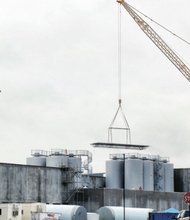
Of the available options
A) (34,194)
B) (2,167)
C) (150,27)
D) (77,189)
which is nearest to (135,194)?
(77,189)

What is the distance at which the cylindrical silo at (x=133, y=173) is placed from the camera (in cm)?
11300

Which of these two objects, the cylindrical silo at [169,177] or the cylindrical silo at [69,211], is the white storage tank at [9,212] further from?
the cylindrical silo at [169,177]

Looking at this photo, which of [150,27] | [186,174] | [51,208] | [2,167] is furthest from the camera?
[186,174]

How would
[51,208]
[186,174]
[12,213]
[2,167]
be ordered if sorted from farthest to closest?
1. [186,174]
2. [2,167]
3. [51,208]
4. [12,213]

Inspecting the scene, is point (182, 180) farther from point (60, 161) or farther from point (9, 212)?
point (9, 212)

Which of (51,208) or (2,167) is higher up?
(2,167)

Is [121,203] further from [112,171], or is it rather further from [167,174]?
[167,174]

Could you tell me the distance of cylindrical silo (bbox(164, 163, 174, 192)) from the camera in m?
121

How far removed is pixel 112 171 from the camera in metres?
114

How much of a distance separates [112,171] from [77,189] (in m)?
14.2

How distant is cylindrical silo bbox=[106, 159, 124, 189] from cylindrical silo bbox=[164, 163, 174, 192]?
1155 cm

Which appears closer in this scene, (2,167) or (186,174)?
(2,167)

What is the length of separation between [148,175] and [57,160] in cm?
1936

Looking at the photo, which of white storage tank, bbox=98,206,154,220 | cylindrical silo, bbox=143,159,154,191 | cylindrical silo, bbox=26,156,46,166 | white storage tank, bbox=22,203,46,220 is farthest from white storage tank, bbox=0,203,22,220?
cylindrical silo, bbox=143,159,154,191
